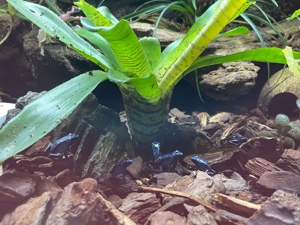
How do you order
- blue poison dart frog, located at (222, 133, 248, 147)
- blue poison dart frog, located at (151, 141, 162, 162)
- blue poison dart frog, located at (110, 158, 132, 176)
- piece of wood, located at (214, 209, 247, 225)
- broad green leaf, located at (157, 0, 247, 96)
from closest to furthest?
piece of wood, located at (214, 209, 247, 225) < broad green leaf, located at (157, 0, 247, 96) < blue poison dart frog, located at (110, 158, 132, 176) < blue poison dart frog, located at (151, 141, 162, 162) < blue poison dart frog, located at (222, 133, 248, 147)

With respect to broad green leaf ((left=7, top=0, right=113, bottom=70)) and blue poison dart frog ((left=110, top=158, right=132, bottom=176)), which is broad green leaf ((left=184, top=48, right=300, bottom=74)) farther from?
blue poison dart frog ((left=110, top=158, right=132, bottom=176))

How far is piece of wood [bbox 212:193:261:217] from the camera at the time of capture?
85cm

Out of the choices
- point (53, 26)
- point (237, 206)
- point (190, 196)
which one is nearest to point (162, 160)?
point (190, 196)

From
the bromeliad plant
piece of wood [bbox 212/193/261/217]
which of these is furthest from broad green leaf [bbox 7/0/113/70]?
piece of wood [bbox 212/193/261/217]

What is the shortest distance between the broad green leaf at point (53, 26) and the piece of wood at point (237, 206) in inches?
26.8

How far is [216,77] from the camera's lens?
76.1 inches

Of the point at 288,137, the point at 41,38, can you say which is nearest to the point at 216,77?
the point at 288,137

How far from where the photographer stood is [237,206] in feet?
2.87

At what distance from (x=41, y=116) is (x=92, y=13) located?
0.43 m

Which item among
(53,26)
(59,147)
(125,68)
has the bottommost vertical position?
(59,147)

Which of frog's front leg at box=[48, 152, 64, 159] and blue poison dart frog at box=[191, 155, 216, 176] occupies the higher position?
frog's front leg at box=[48, 152, 64, 159]

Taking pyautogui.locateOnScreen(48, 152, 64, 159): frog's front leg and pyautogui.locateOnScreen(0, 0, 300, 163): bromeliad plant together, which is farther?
pyautogui.locateOnScreen(48, 152, 64, 159): frog's front leg

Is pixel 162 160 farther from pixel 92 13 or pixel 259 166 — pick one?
pixel 92 13

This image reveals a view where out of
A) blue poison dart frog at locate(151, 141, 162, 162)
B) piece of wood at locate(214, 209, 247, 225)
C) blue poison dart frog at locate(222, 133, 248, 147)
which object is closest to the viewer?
piece of wood at locate(214, 209, 247, 225)
